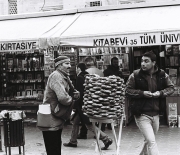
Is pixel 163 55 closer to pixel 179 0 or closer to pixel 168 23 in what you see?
pixel 179 0

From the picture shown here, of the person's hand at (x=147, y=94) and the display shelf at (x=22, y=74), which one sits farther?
the display shelf at (x=22, y=74)

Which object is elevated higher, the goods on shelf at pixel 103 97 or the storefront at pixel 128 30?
the storefront at pixel 128 30

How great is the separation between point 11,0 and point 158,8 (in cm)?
897

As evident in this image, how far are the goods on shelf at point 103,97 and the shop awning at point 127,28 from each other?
2.09 meters

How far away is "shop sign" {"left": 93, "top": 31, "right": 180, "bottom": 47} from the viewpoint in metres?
8.09

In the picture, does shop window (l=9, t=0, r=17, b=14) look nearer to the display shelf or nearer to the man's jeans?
the display shelf

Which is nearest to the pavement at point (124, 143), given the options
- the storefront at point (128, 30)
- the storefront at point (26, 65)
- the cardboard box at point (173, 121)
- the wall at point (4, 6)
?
the cardboard box at point (173, 121)

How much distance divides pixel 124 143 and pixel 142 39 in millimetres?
2556

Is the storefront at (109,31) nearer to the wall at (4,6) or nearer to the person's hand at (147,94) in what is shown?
the person's hand at (147,94)

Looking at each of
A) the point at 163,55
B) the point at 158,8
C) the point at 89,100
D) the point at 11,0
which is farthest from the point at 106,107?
the point at 11,0

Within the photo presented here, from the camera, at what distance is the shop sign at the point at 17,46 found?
9188mm

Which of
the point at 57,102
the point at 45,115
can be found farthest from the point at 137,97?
the point at 45,115

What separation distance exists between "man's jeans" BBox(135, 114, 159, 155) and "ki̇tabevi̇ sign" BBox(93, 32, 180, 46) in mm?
2423

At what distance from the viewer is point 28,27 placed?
411 inches
